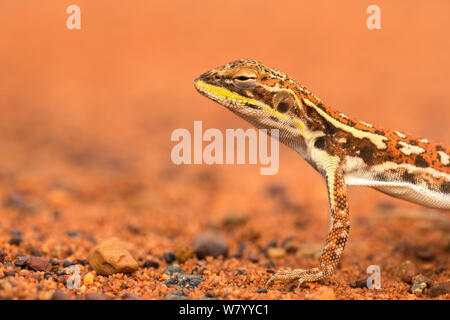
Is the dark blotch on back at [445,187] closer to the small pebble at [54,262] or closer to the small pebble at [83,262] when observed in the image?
the small pebble at [83,262]

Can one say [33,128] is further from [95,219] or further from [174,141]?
[95,219]

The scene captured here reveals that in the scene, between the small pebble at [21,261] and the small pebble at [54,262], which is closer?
the small pebble at [21,261]

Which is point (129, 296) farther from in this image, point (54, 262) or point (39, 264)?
point (54, 262)

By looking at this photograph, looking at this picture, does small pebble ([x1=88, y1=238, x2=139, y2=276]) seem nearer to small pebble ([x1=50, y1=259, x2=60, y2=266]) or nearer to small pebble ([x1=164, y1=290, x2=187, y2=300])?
small pebble ([x1=50, y1=259, x2=60, y2=266])

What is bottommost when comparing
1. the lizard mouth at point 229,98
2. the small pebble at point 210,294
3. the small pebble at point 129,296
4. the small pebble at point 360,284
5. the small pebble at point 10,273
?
the small pebble at point 360,284

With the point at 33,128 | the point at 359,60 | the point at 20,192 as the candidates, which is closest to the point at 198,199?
the point at 20,192

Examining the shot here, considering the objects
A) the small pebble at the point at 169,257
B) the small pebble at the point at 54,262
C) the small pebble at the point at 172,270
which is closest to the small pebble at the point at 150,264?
the small pebble at the point at 172,270

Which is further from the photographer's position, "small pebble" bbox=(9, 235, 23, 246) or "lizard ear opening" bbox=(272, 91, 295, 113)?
"small pebble" bbox=(9, 235, 23, 246)

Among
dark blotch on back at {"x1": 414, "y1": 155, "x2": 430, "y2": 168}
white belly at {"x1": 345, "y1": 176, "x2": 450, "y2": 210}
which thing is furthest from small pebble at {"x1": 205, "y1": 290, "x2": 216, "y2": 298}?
dark blotch on back at {"x1": 414, "y1": 155, "x2": 430, "y2": 168}
